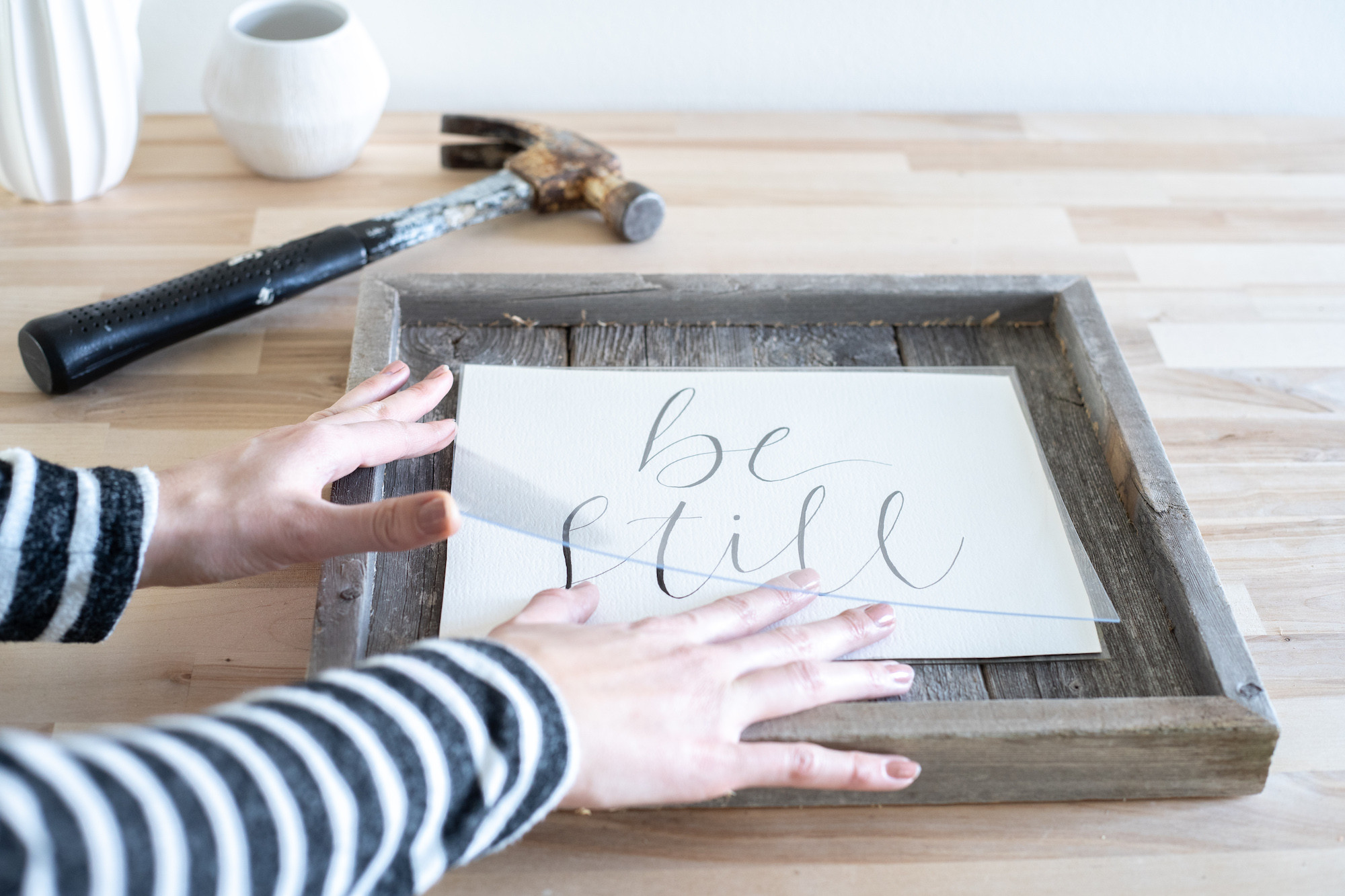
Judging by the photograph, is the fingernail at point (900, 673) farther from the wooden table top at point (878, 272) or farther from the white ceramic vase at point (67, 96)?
the white ceramic vase at point (67, 96)

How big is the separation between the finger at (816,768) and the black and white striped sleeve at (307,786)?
0.09 m

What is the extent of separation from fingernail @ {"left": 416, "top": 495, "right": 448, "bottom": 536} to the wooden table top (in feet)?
0.44

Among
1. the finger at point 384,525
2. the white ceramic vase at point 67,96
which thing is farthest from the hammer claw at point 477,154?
the finger at point 384,525

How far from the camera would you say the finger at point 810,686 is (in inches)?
18.3

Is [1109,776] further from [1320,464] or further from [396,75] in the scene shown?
[396,75]

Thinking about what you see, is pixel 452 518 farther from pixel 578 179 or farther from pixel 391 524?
pixel 578 179

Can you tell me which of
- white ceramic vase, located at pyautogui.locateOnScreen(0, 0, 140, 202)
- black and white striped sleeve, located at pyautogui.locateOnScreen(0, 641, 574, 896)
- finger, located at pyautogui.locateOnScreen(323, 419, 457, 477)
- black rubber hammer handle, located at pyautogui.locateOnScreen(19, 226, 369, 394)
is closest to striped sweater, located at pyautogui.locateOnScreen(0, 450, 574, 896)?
black and white striped sleeve, located at pyautogui.locateOnScreen(0, 641, 574, 896)

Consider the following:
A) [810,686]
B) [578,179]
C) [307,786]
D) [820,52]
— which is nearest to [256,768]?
[307,786]

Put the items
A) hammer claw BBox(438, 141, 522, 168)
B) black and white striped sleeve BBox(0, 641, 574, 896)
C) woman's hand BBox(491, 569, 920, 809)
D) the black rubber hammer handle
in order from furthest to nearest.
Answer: hammer claw BBox(438, 141, 522, 168), the black rubber hammer handle, woman's hand BBox(491, 569, 920, 809), black and white striped sleeve BBox(0, 641, 574, 896)

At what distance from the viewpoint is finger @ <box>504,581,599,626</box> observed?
491 mm

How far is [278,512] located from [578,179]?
1.46 feet

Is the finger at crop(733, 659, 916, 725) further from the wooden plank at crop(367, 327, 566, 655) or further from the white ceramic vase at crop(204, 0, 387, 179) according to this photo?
the white ceramic vase at crop(204, 0, 387, 179)

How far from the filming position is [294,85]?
80 centimetres

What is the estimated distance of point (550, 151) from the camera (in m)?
0.85
